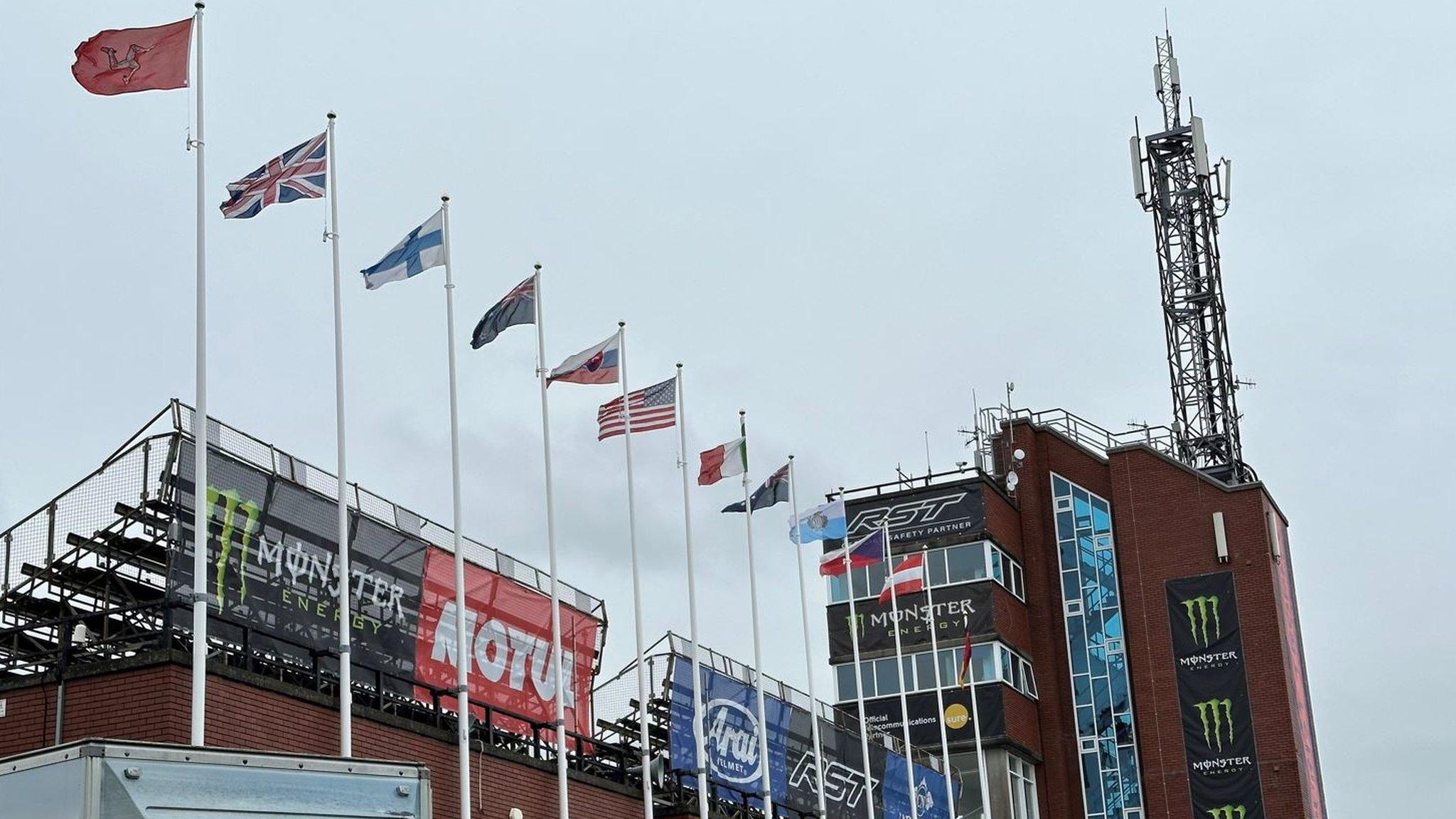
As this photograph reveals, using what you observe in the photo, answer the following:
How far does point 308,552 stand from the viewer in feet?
87.8

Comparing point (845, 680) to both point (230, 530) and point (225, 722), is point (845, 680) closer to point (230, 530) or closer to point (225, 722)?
point (230, 530)

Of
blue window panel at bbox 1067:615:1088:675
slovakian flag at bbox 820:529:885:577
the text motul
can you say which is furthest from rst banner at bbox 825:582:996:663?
the text motul

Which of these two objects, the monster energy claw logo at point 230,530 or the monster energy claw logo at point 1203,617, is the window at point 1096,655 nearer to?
the monster energy claw logo at point 1203,617

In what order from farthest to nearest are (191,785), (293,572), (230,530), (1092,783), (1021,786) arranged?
(1092,783)
(1021,786)
(293,572)
(230,530)
(191,785)

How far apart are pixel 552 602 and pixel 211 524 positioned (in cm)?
636

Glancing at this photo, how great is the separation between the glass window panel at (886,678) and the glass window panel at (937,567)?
2883mm

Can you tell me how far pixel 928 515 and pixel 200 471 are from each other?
4052 centimetres

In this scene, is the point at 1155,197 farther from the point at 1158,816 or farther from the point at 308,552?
the point at 308,552

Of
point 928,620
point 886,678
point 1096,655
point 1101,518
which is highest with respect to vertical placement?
point 1101,518

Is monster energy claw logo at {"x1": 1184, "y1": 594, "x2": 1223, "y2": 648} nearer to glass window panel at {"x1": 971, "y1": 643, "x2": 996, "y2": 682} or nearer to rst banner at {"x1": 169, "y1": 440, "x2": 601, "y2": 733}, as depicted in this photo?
glass window panel at {"x1": 971, "y1": 643, "x2": 996, "y2": 682}

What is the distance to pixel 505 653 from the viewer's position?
3200cm

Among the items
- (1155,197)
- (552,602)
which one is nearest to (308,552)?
(552,602)

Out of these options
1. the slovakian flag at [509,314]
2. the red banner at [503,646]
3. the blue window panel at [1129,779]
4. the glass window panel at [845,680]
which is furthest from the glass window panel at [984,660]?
the slovakian flag at [509,314]

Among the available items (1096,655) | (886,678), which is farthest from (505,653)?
(1096,655)
